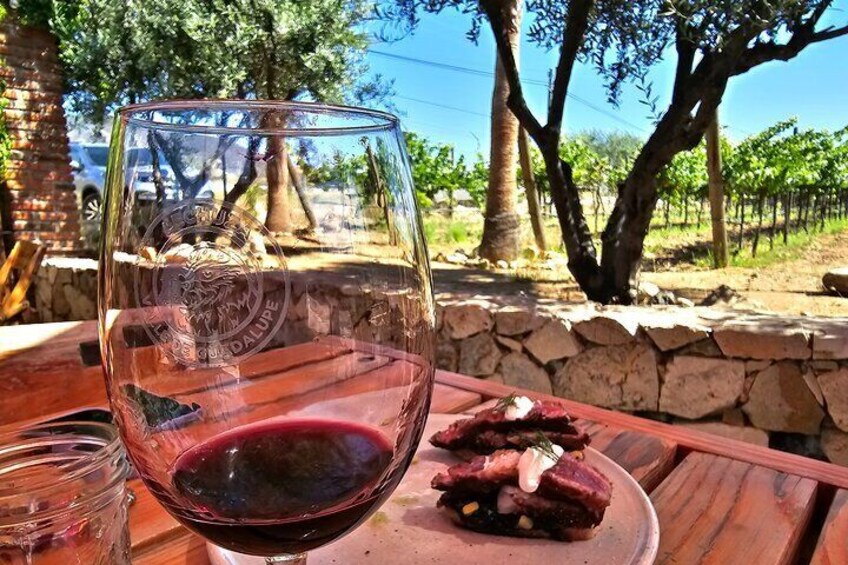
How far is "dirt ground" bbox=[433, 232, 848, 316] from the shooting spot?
189 inches

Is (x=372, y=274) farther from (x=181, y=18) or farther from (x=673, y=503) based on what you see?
(x=181, y=18)

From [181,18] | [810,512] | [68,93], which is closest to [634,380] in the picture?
[810,512]

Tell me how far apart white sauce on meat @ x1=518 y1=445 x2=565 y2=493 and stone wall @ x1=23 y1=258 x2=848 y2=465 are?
91.5 inches

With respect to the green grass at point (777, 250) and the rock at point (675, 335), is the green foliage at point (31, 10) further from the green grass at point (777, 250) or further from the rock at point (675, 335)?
the green grass at point (777, 250)

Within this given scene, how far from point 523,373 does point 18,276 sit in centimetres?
453

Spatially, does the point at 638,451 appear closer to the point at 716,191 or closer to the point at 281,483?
the point at 281,483

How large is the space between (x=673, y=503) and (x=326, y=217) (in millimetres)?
631

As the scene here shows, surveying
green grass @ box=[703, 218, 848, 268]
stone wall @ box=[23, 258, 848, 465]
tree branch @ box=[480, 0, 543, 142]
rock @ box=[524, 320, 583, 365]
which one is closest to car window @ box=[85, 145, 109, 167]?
tree branch @ box=[480, 0, 543, 142]

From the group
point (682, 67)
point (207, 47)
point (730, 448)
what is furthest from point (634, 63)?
point (207, 47)

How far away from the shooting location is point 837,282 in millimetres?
5664

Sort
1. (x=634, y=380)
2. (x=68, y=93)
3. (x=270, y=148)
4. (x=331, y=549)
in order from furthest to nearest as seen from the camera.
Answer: (x=68, y=93) < (x=634, y=380) < (x=331, y=549) < (x=270, y=148)

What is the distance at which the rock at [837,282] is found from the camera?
18.2 feet

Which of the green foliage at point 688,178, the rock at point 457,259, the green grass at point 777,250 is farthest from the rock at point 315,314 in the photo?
the green foliage at point 688,178

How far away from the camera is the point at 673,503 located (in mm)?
830
